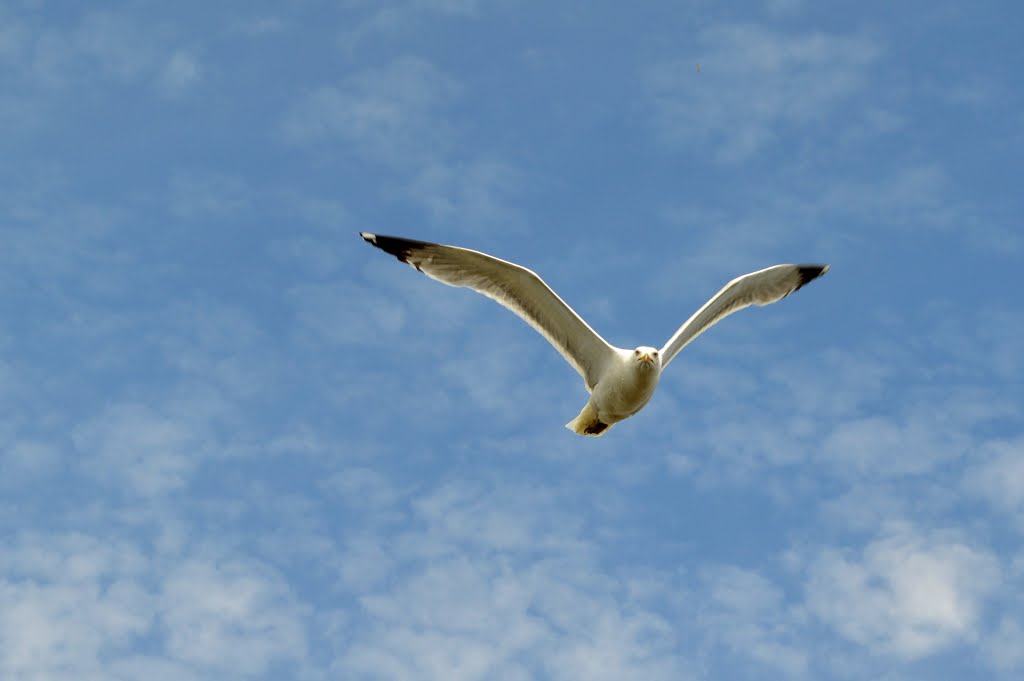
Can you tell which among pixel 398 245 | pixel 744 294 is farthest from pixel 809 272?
pixel 398 245

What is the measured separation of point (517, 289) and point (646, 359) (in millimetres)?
2316

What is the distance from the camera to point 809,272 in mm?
20156

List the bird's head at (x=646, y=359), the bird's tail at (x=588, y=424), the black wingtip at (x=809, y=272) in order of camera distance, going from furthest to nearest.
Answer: the black wingtip at (x=809, y=272) → the bird's tail at (x=588, y=424) → the bird's head at (x=646, y=359)

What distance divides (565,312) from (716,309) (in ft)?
8.84

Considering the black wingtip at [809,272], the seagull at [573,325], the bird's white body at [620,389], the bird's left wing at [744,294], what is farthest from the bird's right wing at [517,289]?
the black wingtip at [809,272]

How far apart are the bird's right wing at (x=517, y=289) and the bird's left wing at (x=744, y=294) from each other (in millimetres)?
1208

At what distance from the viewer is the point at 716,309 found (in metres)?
19.4

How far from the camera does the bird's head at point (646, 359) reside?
17484 millimetres

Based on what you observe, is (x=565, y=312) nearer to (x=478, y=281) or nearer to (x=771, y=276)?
(x=478, y=281)

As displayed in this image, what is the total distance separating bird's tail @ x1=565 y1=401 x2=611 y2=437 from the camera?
18.7 m

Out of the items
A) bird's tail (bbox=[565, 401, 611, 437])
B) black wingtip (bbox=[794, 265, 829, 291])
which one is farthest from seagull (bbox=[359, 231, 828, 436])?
black wingtip (bbox=[794, 265, 829, 291])

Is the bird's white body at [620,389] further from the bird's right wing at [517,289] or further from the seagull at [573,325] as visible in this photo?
the bird's right wing at [517,289]

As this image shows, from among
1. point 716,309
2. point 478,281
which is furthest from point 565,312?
point 716,309

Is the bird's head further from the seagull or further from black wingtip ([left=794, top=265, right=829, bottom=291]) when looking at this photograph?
black wingtip ([left=794, top=265, right=829, bottom=291])
